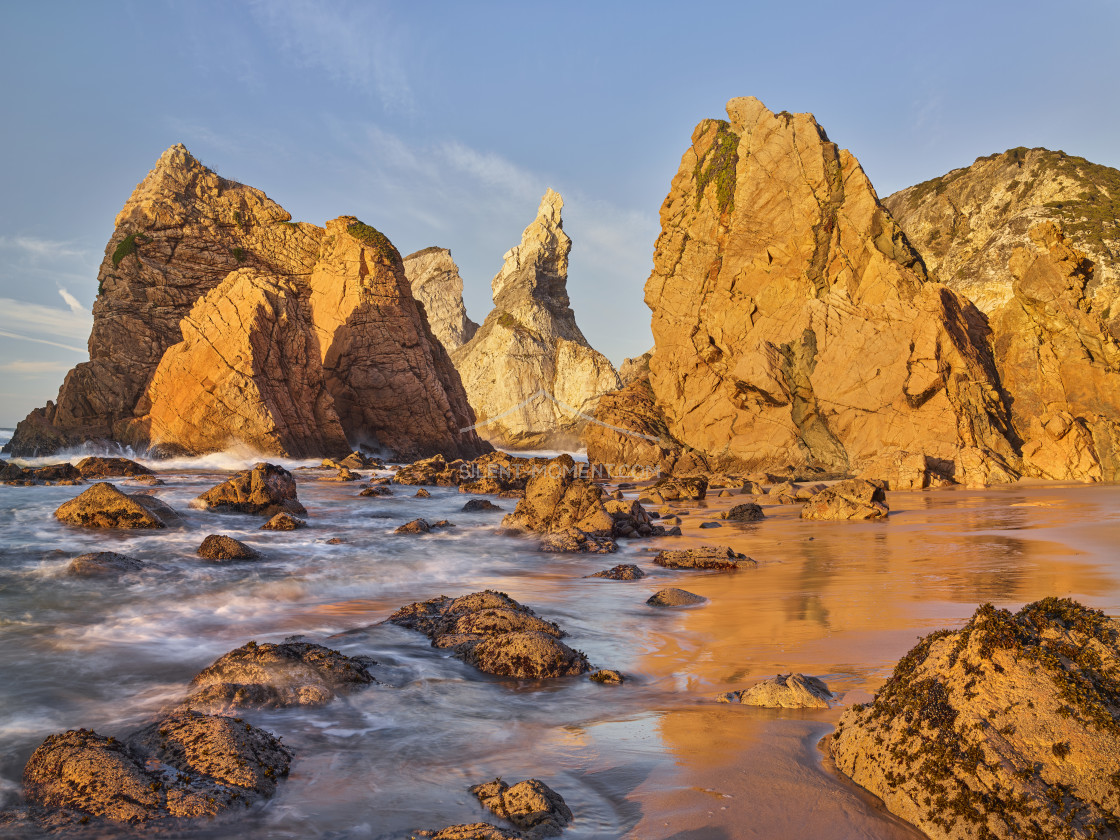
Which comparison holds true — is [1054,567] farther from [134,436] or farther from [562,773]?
[134,436]

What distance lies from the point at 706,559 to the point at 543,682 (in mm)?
5071

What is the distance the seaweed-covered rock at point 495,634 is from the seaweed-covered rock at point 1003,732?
7.36 feet

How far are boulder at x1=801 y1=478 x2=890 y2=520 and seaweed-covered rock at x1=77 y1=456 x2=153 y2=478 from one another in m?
21.0

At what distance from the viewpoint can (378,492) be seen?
2005 cm

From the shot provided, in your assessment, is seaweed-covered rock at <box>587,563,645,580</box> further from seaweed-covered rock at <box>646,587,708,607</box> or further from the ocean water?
seaweed-covered rock at <box>646,587,708,607</box>

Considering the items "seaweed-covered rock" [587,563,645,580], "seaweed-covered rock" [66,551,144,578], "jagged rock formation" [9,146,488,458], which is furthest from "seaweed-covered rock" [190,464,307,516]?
"jagged rock formation" [9,146,488,458]

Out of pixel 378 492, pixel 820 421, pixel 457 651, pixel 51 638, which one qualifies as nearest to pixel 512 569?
pixel 457 651

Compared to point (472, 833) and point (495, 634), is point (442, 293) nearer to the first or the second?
point (495, 634)

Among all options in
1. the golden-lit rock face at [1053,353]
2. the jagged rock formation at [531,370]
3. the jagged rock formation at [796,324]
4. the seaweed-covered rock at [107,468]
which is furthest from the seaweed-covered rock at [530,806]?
the jagged rock formation at [531,370]

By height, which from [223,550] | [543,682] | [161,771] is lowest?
[543,682]

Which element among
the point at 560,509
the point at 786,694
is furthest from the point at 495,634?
the point at 560,509

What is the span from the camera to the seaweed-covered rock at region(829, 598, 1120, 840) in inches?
100

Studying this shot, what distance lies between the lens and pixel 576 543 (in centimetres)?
1145

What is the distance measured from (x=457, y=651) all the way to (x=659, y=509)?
12.5 meters
